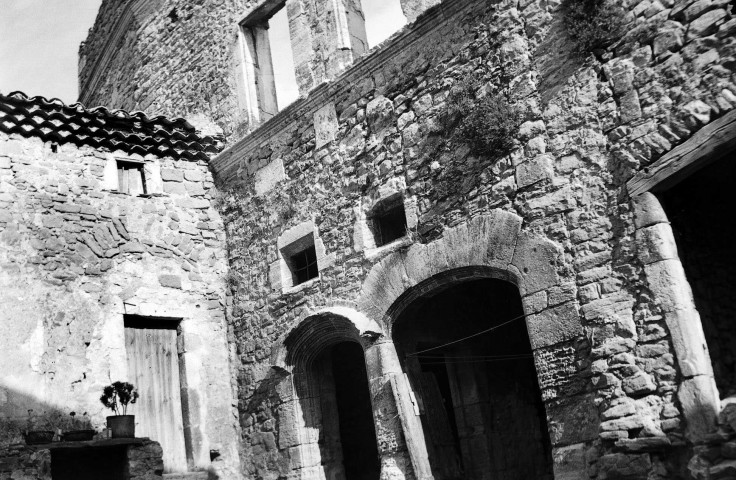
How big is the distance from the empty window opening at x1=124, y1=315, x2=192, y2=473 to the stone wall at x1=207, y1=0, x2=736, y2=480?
776 millimetres

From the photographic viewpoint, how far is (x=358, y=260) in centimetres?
798

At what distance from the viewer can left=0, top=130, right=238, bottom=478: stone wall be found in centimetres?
803

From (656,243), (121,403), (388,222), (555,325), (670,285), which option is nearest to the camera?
(670,285)

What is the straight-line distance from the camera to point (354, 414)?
33.4 ft

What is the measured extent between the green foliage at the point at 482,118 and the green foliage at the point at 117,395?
13.9 ft

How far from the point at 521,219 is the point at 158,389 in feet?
15.2

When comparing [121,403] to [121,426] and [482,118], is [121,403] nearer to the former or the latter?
[121,426]

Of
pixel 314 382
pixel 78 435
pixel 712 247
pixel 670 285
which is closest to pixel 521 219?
pixel 670 285

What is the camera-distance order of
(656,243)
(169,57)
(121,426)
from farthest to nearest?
(169,57) < (121,426) < (656,243)

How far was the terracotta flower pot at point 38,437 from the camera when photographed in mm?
7445

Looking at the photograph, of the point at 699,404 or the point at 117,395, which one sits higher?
the point at 117,395

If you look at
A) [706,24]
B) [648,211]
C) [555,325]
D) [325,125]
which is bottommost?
[555,325]

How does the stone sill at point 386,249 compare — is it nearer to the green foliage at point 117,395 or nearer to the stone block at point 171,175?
the green foliage at point 117,395

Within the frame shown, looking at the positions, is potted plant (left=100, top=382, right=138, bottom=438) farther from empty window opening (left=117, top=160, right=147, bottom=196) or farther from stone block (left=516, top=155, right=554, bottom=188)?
stone block (left=516, top=155, right=554, bottom=188)
